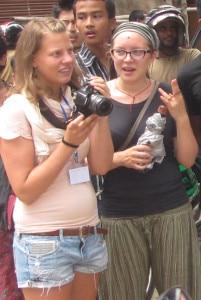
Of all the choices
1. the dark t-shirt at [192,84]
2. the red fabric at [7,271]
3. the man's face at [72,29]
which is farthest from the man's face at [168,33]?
the red fabric at [7,271]

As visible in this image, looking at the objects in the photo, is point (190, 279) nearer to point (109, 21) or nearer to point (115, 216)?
point (115, 216)

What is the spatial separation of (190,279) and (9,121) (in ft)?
4.22

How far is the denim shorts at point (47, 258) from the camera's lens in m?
2.29

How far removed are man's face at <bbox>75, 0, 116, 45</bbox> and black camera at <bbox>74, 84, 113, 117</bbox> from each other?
1.24m

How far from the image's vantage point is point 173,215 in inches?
109

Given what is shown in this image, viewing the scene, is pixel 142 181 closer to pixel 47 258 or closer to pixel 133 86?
pixel 133 86

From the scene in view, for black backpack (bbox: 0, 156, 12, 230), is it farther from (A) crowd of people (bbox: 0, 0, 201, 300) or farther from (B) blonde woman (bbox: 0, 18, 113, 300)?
(B) blonde woman (bbox: 0, 18, 113, 300)

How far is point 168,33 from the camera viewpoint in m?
3.79

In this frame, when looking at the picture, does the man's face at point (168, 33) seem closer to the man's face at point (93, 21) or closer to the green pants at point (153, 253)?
the man's face at point (93, 21)

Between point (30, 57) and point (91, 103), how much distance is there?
0.38 metres

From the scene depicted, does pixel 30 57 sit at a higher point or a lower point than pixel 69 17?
lower

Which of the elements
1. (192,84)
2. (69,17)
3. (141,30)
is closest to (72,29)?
(69,17)

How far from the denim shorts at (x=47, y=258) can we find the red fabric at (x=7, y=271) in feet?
1.52

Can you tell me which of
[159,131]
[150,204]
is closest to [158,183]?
[150,204]
